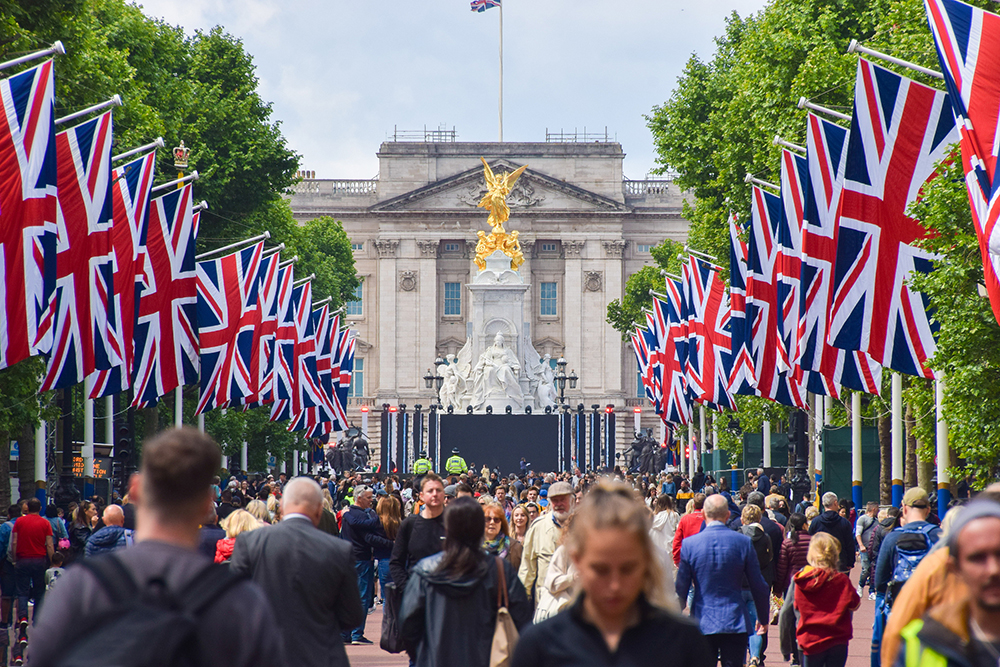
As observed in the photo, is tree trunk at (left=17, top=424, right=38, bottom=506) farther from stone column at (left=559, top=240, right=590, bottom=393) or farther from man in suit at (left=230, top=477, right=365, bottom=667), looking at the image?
stone column at (left=559, top=240, right=590, bottom=393)

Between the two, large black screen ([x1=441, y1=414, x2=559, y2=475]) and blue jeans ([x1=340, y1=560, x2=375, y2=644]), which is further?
large black screen ([x1=441, y1=414, x2=559, y2=475])

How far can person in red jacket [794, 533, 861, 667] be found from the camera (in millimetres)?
10430

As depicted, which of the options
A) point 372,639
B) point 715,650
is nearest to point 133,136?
point 372,639

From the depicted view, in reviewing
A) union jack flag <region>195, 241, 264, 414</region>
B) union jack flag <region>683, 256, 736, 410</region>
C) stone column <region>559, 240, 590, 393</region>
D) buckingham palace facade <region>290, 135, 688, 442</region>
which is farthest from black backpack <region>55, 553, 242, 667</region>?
stone column <region>559, 240, 590, 393</region>

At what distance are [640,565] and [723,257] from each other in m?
37.2

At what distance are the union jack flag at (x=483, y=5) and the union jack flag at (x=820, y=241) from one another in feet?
214

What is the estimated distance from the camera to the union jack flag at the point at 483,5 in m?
83.6

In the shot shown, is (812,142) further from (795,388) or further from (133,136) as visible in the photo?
(133,136)

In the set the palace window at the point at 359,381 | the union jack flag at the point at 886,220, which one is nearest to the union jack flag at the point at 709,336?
the union jack flag at the point at 886,220

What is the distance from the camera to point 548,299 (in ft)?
333

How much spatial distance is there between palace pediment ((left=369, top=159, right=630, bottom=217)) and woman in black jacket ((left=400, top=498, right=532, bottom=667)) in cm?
9150

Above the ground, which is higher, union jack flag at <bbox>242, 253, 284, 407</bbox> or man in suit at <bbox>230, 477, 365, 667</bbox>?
union jack flag at <bbox>242, 253, 284, 407</bbox>

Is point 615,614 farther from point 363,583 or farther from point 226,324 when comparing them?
point 226,324

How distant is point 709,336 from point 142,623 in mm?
29472
